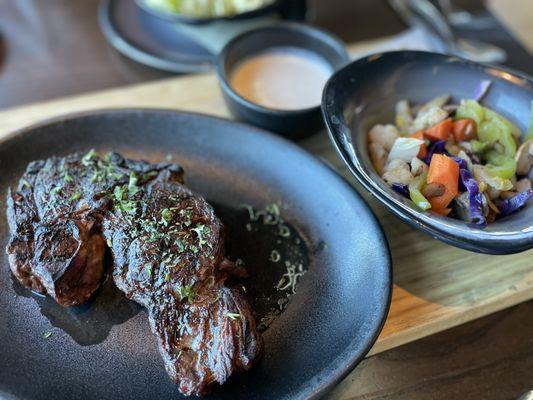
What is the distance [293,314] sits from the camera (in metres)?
2.46

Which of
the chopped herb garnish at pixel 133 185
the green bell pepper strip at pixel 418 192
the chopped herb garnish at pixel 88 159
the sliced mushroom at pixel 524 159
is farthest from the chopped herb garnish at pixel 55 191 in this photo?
the sliced mushroom at pixel 524 159

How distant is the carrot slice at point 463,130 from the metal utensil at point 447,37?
137cm

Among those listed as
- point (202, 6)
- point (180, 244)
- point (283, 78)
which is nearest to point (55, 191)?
point (180, 244)

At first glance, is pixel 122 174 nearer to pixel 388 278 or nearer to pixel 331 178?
pixel 331 178

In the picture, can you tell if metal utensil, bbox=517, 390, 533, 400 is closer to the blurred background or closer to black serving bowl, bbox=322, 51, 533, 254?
black serving bowl, bbox=322, 51, 533, 254

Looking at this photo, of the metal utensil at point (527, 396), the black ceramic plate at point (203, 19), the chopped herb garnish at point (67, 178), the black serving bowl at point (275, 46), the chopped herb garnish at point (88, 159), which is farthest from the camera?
the black ceramic plate at point (203, 19)

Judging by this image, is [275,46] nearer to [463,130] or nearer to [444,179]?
[463,130]

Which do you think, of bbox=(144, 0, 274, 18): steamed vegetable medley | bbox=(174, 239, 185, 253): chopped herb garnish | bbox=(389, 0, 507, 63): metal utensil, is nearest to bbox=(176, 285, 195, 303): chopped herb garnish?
bbox=(174, 239, 185, 253): chopped herb garnish

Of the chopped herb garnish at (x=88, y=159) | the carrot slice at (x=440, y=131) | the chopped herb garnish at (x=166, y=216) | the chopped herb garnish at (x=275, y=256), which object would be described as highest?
the chopped herb garnish at (x=88, y=159)

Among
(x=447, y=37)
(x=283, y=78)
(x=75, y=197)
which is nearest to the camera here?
(x=75, y=197)

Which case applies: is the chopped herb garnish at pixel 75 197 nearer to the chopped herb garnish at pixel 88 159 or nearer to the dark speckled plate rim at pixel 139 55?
the chopped herb garnish at pixel 88 159

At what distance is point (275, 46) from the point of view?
3607mm

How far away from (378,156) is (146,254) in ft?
4.06

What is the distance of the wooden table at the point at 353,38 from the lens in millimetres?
2482
